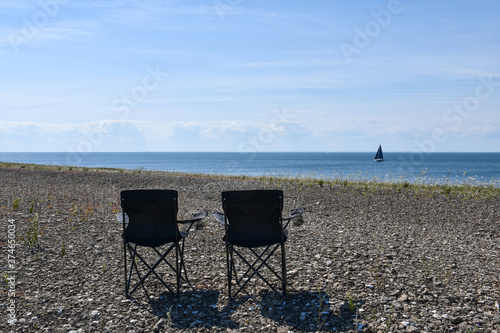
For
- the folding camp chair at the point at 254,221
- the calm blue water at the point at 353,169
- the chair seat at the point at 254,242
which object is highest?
the folding camp chair at the point at 254,221

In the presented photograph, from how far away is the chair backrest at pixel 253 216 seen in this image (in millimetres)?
4863

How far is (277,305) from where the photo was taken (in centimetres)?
476

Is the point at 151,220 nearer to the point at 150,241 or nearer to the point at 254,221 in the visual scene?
the point at 150,241

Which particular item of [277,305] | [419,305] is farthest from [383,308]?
[277,305]

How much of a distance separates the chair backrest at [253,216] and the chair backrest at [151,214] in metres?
0.65

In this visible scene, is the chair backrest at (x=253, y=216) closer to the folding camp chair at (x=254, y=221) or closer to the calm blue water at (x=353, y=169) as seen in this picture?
the folding camp chair at (x=254, y=221)

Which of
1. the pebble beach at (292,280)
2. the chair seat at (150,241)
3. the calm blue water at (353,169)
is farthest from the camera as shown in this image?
the calm blue water at (353,169)

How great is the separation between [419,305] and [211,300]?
230cm

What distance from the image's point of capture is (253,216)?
4.96 meters

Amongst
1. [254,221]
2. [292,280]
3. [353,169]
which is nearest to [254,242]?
[254,221]

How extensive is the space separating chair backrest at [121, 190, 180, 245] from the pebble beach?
72 cm

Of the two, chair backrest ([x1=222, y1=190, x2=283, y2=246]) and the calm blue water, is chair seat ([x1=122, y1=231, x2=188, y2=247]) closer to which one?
chair backrest ([x1=222, y1=190, x2=283, y2=246])

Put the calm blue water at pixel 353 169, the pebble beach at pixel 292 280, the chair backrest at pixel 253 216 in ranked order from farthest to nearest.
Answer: the calm blue water at pixel 353 169 → the chair backrest at pixel 253 216 → the pebble beach at pixel 292 280

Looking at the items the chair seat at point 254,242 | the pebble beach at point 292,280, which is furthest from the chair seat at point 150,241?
the chair seat at point 254,242
